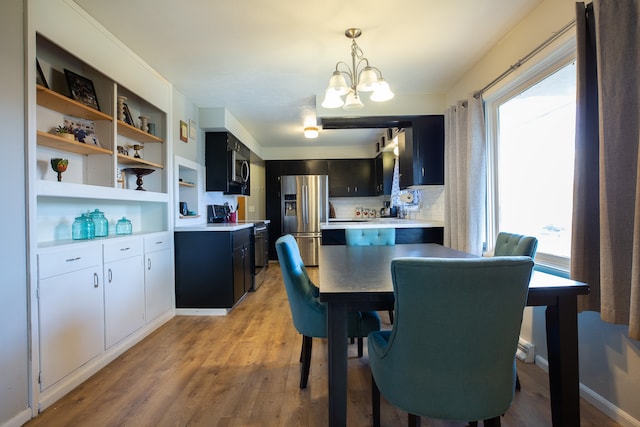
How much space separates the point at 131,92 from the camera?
2551mm

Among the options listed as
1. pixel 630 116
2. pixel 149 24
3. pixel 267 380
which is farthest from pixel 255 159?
pixel 630 116

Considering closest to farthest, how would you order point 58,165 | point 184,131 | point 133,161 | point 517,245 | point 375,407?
point 375,407 → point 517,245 → point 58,165 → point 133,161 → point 184,131

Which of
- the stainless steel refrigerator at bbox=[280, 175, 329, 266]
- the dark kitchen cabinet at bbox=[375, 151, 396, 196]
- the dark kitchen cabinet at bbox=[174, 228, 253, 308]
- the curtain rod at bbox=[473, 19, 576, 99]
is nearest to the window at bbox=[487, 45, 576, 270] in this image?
the curtain rod at bbox=[473, 19, 576, 99]

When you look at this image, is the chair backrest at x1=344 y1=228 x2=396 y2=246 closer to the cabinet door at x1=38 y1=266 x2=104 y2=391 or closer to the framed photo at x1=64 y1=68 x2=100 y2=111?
the cabinet door at x1=38 y1=266 x2=104 y2=391

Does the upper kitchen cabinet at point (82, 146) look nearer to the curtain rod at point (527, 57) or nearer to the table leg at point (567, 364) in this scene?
the table leg at point (567, 364)

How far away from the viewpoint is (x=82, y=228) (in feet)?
7.11

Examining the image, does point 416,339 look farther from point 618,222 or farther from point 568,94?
point 568,94

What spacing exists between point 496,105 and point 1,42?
3.27 metres

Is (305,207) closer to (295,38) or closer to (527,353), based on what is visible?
(295,38)

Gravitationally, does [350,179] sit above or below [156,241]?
above

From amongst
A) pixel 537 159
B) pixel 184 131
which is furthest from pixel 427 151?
pixel 184 131

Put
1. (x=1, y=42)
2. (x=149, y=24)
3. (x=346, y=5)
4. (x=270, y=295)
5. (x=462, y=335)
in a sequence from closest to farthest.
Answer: (x=462, y=335), (x=1, y=42), (x=346, y=5), (x=149, y=24), (x=270, y=295)

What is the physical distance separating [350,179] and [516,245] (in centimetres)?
473

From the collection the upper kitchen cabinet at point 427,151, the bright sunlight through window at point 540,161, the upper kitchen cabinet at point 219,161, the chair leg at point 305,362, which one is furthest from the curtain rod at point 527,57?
the upper kitchen cabinet at point 219,161
